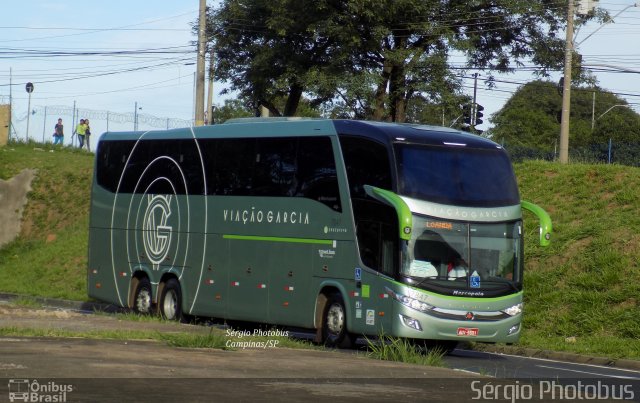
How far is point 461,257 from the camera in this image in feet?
61.3

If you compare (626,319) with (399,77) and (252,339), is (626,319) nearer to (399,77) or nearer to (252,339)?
(252,339)

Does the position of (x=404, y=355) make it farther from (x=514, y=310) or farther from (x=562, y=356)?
(x=562, y=356)

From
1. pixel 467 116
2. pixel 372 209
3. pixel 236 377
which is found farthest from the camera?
pixel 467 116

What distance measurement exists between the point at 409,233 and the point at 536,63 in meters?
26.4

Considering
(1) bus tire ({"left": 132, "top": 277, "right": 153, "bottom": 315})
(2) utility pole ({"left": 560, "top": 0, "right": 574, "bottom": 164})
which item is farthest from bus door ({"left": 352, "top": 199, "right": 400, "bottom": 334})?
(2) utility pole ({"left": 560, "top": 0, "right": 574, "bottom": 164})

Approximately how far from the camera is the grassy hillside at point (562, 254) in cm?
2264

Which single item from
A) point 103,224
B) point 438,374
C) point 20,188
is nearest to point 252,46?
point 20,188

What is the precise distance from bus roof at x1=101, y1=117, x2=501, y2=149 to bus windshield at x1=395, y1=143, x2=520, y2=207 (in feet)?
0.63

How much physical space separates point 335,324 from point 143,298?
7014mm

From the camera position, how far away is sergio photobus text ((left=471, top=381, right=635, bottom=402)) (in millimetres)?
11461

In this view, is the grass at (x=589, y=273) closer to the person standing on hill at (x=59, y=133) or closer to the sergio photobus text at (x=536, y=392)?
the sergio photobus text at (x=536, y=392)

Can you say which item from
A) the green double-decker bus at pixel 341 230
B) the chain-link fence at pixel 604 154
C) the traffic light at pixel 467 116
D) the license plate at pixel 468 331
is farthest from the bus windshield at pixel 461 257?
the chain-link fence at pixel 604 154

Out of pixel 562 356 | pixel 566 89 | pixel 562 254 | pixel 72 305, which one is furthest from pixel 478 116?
pixel 562 356

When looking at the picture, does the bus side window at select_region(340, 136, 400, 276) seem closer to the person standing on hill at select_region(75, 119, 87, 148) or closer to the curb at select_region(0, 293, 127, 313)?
the curb at select_region(0, 293, 127, 313)
